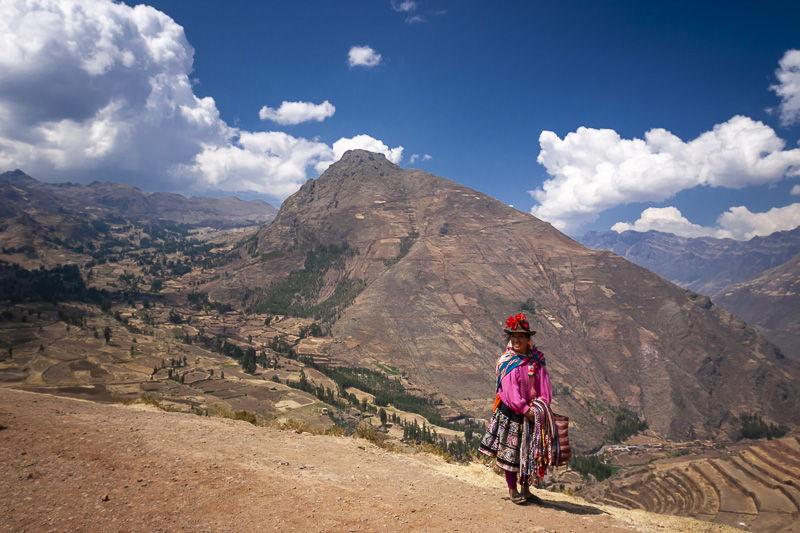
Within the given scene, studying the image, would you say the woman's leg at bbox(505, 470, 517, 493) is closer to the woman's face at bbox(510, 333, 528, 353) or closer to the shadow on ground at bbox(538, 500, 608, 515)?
the shadow on ground at bbox(538, 500, 608, 515)

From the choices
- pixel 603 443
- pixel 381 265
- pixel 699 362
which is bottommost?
pixel 603 443

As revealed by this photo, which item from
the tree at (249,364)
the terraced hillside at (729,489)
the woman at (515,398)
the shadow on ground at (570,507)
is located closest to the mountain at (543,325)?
the tree at (249,364)

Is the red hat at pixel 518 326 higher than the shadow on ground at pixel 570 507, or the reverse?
the red hat at pixel 518 326

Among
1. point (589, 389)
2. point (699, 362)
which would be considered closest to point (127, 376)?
point (589, 389)

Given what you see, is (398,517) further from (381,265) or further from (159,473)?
(381,265)

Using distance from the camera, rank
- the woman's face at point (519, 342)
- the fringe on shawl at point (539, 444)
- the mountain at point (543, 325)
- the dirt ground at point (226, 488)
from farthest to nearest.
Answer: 1. the mountain at point (543, 325)
2. the woman's face at point (519, 342)
3. the fringe on shawl at point (539, 444)
4. the dirt ground at point (226, 488)

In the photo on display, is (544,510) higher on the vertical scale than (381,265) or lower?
lower

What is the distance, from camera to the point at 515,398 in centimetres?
715

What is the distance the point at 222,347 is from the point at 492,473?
356 ft

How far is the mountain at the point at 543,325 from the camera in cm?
11131

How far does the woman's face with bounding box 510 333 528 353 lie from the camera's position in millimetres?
7262

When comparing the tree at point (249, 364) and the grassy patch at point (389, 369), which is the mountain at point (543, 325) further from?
the tree at point (249, 364)

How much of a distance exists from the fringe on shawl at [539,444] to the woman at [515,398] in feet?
0.24

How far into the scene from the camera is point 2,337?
214 ft
